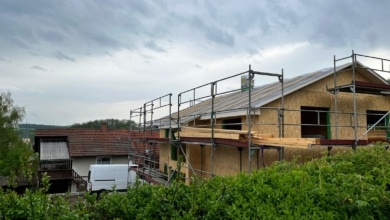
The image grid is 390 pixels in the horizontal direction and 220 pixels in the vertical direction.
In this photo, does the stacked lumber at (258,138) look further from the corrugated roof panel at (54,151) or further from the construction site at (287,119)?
the corrugated roof panel at (54,151)

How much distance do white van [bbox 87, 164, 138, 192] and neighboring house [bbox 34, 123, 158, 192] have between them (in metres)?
6.03

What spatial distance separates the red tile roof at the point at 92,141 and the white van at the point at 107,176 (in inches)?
308

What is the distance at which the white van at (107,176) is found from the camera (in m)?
19.9

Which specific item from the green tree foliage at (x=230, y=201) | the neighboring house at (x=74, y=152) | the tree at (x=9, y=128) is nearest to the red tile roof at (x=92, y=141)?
the neighboring house at (x=74, y=152)

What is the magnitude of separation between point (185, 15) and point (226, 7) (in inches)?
60.1

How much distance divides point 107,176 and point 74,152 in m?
10.1

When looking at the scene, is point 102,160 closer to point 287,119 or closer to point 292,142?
point 287,119

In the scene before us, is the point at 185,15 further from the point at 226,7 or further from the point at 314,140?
the point at 314,140

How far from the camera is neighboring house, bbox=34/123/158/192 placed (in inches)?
1064

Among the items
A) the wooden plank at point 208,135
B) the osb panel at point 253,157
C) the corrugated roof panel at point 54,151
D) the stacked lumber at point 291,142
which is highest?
the wooden plank at point 208,135

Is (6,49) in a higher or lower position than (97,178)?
higher

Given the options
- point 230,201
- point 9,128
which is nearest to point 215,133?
point 230,201

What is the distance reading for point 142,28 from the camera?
38.7 ft

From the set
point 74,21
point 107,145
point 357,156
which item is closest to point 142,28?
point 74,21
